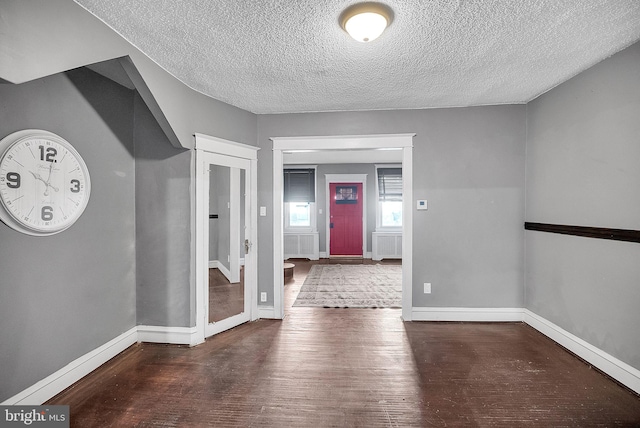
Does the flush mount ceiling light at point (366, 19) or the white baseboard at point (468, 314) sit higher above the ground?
the flush mount ceiling light at point (366, 19)

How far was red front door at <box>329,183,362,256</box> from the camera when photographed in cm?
786

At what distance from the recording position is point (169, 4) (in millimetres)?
1716

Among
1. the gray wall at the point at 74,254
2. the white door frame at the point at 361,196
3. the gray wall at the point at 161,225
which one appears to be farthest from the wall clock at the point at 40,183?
the white door frame at the point at 361,196

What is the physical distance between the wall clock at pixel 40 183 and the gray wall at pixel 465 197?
2.49m

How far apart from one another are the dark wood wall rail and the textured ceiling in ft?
4.46

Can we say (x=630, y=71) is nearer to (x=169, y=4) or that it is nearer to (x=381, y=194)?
(x=169, y=4)

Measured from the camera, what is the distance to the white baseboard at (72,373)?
1.94 m

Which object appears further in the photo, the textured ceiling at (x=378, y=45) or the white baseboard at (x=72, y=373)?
the white baseboard at (x=72, y=373)

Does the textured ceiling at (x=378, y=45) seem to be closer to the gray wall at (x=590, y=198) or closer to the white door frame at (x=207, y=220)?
the gray wall at (x=590, y=198)

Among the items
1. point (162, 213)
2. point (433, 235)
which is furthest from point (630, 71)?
point (162, 213)

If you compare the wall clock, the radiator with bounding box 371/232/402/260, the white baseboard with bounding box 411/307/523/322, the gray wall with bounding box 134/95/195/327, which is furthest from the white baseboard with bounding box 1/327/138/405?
the radiator with bounding box 371/232/402/260

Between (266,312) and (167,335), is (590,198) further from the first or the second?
(167,335)

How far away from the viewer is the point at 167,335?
295 centimetres

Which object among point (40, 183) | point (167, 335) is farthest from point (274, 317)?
point (40, 183)
